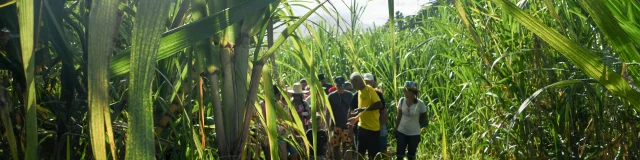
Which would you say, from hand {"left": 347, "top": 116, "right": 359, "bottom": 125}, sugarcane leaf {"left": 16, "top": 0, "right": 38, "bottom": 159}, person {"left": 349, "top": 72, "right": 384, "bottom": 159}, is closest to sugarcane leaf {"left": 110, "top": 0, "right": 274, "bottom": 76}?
sugarcane leaf {"left": 16, "top": 0, "right": 38, "bottom": 159}

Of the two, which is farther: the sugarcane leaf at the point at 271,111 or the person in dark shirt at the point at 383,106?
the person in dark shirt at the point at 383,106

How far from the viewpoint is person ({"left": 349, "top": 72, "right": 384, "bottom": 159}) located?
7.69 meters

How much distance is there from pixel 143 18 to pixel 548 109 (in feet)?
13.4

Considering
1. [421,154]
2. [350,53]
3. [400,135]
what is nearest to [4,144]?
[350,53]

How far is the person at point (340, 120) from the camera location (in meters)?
8.27

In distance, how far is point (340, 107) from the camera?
8.38 meters

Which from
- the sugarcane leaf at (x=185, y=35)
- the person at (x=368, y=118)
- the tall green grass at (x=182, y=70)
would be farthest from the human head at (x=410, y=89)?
the sugarcane leaf at (x=185, y=35)

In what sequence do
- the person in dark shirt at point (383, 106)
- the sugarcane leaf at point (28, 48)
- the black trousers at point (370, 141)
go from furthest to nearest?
1. the black trousers at point (370, 141)
2. the person in dark shirt at point (383, 106)
3. the sugarcane leaf at point (28, 48)

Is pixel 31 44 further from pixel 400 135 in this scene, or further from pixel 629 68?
pixel 400 135

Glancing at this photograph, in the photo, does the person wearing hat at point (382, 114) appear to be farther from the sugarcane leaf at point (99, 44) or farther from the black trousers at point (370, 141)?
the sugarcane leaf at point (99, 44)

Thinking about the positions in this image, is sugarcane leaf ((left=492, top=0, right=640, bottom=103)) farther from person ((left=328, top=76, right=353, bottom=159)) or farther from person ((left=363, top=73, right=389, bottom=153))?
person ((left=328, top=76, right=353, bottom=159))

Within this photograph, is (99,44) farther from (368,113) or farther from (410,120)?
(368,113)

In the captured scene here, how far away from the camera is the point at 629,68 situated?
5.47 ft

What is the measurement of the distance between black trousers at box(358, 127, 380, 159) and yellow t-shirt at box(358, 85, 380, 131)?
2.2 inches
